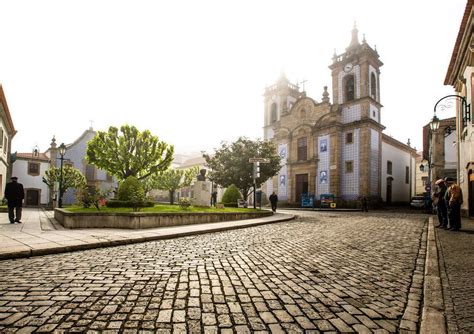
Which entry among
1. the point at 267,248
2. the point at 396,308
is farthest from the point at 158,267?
the point at 396,308

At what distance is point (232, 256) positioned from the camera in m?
5.68

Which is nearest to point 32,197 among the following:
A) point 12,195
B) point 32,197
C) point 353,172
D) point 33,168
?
point 32,197

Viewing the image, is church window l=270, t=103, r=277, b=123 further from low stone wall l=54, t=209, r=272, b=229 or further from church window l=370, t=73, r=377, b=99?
low stone wall l=54, t=209, r=272, b=229

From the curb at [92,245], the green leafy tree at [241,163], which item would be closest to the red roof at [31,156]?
the green leafy tree at [241,163]

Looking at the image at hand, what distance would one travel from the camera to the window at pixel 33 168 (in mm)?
35594

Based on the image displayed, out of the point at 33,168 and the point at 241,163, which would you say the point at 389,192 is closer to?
the point at 241,163

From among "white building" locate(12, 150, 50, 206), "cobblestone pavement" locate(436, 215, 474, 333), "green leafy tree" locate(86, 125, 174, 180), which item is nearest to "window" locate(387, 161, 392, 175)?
"green leafy tree" locate(86, 125, 174, 180)

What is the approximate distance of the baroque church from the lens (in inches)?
1171

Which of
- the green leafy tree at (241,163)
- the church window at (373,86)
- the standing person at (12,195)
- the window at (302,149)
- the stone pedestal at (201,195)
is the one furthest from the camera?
the window at (302,149)

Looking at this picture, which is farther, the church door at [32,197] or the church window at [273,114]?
the church window at [273,114]

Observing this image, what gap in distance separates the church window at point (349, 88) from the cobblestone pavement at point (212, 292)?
29065 millimetres

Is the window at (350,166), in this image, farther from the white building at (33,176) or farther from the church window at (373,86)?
the white building at (33,176)

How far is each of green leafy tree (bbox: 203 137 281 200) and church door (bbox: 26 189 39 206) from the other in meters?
26.8

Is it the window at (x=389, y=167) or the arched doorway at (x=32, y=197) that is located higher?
the window at (x=389, y=167)
